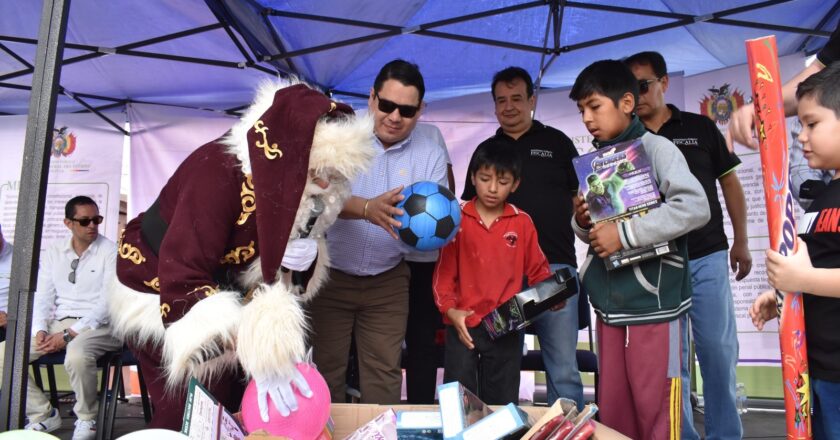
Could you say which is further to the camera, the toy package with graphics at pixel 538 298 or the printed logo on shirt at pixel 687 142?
the printed logo on shirt at pixel 687 142

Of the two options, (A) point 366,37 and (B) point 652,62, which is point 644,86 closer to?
(B) point 652,62

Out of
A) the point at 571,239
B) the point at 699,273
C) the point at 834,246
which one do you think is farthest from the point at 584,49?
the point at 834,246

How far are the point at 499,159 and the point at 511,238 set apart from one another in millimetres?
378

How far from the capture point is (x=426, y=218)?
2.40 meters

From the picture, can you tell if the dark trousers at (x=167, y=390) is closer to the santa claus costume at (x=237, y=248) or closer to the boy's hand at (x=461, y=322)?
the santa claus costume at (x=237, y=248)

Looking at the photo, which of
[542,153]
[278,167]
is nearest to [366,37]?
[542,153]

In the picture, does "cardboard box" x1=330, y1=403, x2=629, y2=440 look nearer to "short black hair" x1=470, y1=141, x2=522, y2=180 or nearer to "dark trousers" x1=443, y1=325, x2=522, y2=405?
"dark trousers" x1=443, y1=325, x2=522, y2=405

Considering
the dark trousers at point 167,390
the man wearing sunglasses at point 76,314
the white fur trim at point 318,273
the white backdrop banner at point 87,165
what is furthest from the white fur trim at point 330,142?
the white backdrop banner at point 87,165

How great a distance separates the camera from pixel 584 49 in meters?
4.86

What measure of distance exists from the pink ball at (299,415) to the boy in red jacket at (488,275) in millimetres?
1226

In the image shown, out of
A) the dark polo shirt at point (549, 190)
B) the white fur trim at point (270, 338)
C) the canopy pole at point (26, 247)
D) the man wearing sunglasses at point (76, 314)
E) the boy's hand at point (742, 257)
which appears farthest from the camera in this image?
the man wearing sunglasses at point (76, 314)

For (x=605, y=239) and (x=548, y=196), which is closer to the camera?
(x=605, y=239)

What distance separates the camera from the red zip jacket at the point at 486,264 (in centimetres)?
284

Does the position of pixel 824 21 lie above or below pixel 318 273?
above
